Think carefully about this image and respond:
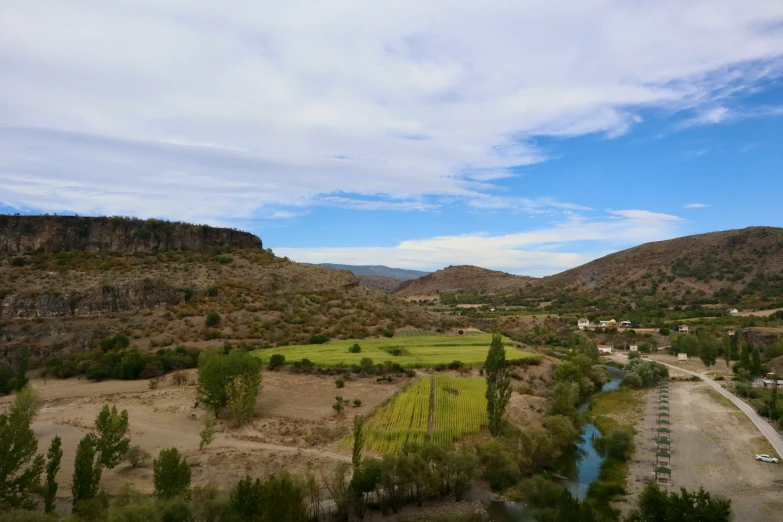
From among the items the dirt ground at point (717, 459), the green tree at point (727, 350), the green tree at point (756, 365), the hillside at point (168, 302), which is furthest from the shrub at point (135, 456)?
the green tree at point (727, 350)

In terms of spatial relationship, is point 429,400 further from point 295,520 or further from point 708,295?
point 708,295

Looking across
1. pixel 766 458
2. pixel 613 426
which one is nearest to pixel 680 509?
pixel 766 458

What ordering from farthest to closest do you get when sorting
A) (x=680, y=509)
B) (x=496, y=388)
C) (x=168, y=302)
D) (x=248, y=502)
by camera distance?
(x=168, y=302) < (x=496, y=388) < (x=248, y=502) < (x=680, y=509)

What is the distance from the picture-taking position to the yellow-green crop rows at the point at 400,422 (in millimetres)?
30906

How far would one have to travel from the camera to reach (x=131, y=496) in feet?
70.3

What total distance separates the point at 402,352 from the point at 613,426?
21.8 meters

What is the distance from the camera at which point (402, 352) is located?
5406 centimetres

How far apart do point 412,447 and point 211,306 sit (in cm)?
4812

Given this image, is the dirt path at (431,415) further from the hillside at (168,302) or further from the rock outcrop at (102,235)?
the rock outcrop at (102,235)

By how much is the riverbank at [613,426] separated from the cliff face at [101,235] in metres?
70.5

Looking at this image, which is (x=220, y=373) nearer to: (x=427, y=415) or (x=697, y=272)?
(x=427, y=415)

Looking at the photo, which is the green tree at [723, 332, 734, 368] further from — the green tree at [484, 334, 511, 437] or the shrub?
the shrub

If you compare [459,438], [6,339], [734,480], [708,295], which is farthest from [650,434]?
[708,295]

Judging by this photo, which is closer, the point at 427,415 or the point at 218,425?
the point at 218,425
